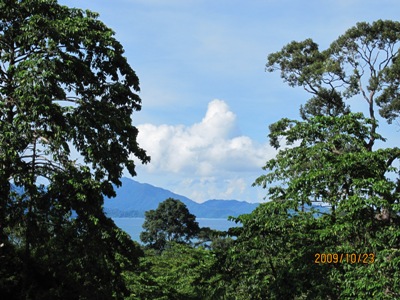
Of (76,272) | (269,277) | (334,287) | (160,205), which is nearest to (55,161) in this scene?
(76,272)

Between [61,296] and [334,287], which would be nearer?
[334,287]

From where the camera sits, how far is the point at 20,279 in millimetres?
12180

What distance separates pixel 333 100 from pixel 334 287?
15213 mm

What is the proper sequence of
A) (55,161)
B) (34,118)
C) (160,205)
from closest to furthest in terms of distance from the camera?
1. (34,118)
2. (55,161)
3. (160,205)

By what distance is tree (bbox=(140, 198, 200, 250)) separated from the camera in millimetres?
49188

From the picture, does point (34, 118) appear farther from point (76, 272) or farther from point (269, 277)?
point (269, 277)

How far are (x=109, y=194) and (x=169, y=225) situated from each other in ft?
126

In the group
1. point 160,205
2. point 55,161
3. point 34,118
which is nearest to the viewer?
point 34,118

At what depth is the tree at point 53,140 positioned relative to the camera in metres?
10.5
